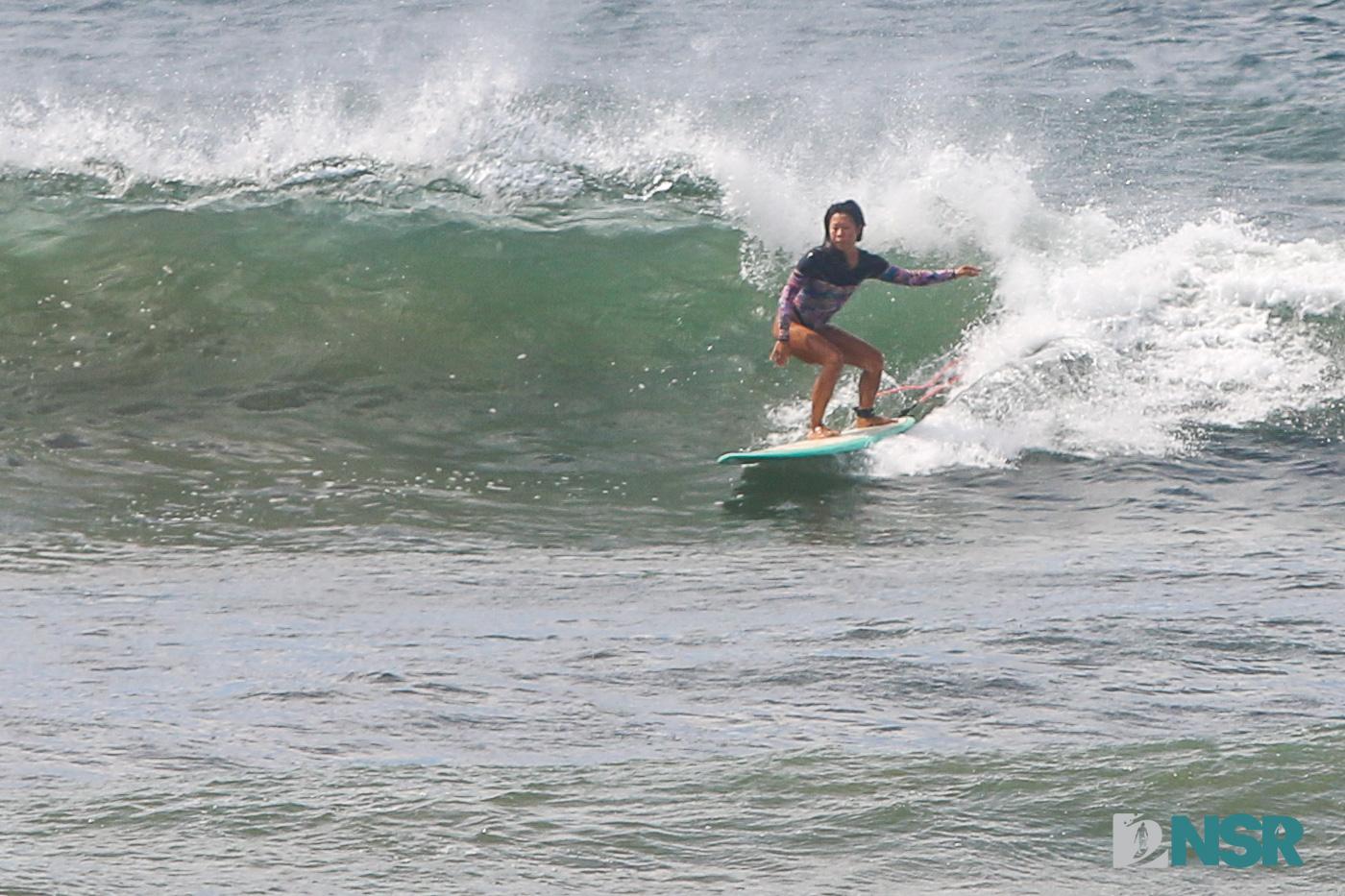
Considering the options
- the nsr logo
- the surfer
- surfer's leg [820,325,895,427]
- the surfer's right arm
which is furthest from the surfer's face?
the nsr logo

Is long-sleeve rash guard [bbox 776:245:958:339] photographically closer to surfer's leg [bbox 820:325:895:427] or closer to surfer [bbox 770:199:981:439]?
surfer [bbox 770:199:981:439]

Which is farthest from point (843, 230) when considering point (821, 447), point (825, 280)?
point (821, 447)

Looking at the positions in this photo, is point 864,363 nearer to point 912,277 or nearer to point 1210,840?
point 912,277

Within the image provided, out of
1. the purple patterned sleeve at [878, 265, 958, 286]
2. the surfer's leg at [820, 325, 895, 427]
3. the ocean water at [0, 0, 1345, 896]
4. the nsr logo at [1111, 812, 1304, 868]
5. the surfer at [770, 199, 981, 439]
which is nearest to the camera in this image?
the nsr logo at [1111, 812, 1304, 868]

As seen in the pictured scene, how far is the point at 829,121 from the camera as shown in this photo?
16.0 m

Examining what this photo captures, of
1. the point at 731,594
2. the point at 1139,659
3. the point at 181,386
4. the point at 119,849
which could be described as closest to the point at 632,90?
the point at 181,386

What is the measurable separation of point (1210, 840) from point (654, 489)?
4.75m

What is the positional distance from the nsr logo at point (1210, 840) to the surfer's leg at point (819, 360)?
4744 millimetres

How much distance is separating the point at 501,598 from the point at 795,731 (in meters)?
2.12

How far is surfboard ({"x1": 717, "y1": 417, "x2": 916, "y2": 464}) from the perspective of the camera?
360 inches

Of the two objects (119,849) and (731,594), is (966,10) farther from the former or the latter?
(119,849)

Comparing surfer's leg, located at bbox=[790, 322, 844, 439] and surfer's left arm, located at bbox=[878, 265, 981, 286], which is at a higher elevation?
surfer's left arm, located at bbox=[878, 265, 981, 286]

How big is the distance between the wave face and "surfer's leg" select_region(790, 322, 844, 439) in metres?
0.50

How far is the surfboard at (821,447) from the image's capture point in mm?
9156
